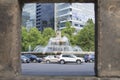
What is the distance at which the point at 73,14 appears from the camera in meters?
95.6

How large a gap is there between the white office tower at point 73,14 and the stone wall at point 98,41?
3276 inches

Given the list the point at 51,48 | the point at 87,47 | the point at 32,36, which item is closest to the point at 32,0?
the point at 51,48

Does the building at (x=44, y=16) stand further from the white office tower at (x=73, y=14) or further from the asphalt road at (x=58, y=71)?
the asphalt road at (x=58, y=71)

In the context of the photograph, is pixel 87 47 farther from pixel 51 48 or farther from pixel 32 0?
pixel 32 0

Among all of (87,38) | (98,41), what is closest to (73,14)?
(87,38)

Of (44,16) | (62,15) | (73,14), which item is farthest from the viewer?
(44,16)

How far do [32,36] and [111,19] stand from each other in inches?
2564

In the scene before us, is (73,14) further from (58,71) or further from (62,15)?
(58,71)

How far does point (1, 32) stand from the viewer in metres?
5.88

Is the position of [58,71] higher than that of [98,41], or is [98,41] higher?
[98,41]

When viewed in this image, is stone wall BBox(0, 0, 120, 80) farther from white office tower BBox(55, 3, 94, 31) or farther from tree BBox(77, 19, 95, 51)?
white office tower BBox(55, 3, 94, 31)

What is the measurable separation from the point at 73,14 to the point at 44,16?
1522 centimetres

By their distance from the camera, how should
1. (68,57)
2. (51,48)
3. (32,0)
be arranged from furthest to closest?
(51,48) → (68,57) → (32,0)

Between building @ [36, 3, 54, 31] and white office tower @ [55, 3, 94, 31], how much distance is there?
307 cm
